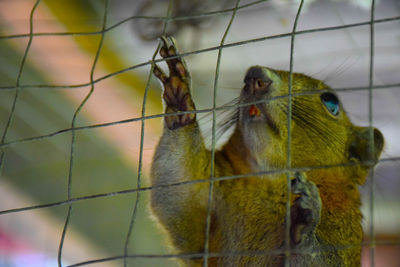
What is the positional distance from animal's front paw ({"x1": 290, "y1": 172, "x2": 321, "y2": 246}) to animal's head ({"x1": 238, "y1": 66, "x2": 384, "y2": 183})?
32cm

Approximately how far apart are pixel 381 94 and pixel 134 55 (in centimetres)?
208

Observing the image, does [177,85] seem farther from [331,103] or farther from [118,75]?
[118,75]

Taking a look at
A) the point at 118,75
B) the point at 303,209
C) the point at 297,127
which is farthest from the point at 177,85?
the point at 118,75

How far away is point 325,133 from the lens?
Result: 252 centimetres

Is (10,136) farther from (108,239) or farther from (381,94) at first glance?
(381,94)

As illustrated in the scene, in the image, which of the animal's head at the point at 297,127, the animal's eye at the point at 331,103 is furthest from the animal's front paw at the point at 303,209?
the animal's eye at the point at 331,103

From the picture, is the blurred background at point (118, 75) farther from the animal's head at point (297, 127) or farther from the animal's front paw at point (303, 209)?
the animal's front paw at point (303, 209)

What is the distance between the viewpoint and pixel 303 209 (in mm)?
1967

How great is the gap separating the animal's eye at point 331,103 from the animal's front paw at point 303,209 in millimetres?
751

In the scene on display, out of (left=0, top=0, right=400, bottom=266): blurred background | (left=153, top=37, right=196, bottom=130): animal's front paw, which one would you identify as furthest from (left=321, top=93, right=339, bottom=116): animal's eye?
(left=0, top=0, right=400, bottom=266): blurred background

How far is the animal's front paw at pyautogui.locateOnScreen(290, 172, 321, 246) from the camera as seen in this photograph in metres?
1.95

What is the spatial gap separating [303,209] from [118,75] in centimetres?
303

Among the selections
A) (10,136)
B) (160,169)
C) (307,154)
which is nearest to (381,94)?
(307,154)

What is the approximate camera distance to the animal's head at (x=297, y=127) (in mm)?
2348
